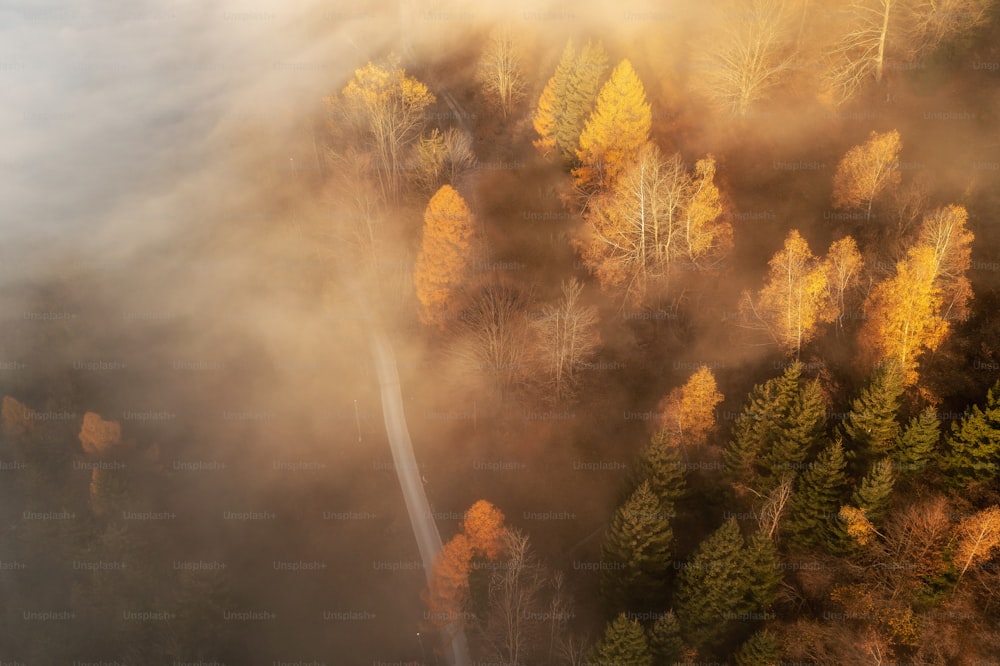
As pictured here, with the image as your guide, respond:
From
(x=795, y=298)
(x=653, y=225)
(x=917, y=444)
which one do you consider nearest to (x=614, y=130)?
(x=653, y=225)

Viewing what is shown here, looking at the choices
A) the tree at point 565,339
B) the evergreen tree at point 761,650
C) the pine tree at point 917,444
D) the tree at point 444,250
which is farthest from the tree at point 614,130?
the evergreen tree at point 761,650

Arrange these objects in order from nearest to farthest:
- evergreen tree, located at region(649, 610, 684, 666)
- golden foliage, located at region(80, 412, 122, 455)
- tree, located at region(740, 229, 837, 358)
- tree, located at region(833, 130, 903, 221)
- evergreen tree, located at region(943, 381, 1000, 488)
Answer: evergreen tree, located at region(943, 381, 1000, 488), evergreen tree, located at region(649, 610, 684, 666), tree, located at region(740, 229, 837, 358), tree, located at region(833, 130, 903, 221), golden foliage, located at region(80, 412, 122, 455)

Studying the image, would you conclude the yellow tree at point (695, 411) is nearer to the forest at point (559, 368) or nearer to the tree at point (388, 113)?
the forest at point (559, 368)

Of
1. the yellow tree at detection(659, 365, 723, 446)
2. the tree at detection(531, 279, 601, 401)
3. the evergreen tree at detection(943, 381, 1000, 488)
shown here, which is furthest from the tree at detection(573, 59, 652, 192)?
the evergreen tree at detection(943, 381, 1000, 488)

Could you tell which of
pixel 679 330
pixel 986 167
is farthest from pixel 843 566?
pixel 986 167

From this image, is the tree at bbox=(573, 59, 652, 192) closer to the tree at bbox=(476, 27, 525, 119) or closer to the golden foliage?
the tree at bbox=(476, 27, 525, 119)
